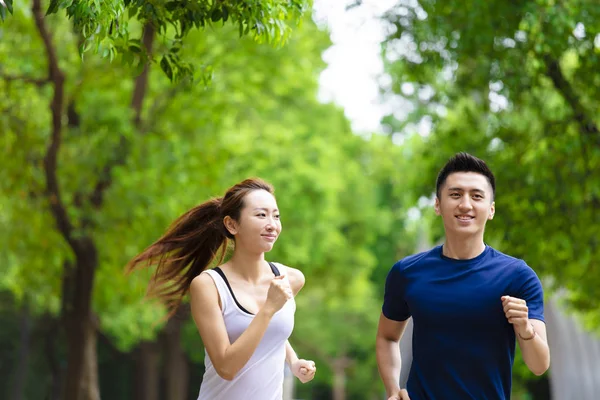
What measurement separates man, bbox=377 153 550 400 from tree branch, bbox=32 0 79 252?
1071 centimetres

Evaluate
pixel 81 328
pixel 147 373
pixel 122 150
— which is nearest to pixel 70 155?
pixel 122 150

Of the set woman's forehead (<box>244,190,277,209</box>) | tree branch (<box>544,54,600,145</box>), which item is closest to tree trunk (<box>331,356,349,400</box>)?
tree branch (<box>544,54,600,145</box>)

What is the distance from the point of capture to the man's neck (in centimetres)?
452

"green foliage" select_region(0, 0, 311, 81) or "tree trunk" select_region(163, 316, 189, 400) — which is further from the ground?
"tree trunk" select_region(163, 316, 189, 400)

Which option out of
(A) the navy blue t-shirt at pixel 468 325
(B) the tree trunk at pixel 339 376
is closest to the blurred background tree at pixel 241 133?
(A) the navy blue t-shirt at pixel 468 325

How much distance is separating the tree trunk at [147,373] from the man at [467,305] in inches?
1071

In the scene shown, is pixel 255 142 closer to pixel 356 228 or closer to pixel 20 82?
pixel 20 82

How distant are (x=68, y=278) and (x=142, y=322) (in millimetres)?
7302

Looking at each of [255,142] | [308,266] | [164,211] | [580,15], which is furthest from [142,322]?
[580,15]

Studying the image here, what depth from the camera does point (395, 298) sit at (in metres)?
4.74

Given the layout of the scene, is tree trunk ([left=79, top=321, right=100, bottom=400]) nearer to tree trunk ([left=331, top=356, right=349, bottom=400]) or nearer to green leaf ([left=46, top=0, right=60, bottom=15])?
green leaf ([left=46, top=0, right=60, bottom=15])

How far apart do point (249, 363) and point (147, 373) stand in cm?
2738

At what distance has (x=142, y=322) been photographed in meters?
26.3

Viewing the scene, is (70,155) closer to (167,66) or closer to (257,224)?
(167,66)
